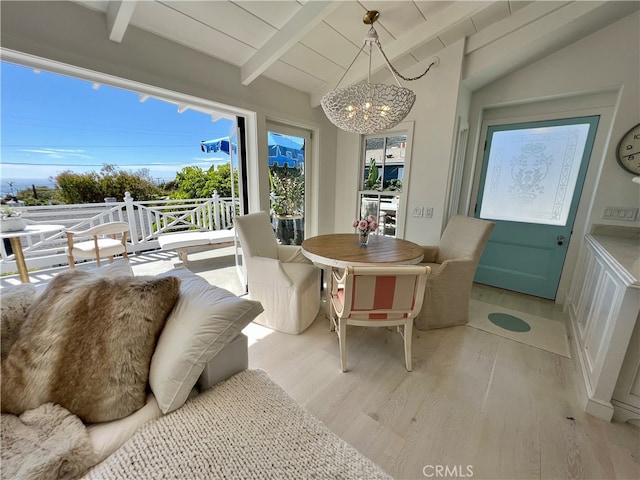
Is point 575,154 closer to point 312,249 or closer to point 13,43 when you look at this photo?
point 312,249

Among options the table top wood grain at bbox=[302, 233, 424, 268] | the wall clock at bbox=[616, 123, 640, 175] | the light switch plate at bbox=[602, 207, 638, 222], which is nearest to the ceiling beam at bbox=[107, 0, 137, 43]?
the table top wood grain at bbox=[302, 233, 424, 268]

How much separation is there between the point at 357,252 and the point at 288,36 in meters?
1.77

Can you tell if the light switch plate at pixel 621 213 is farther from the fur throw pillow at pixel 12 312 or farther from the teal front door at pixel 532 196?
the fur throw pillow at pixel 12 312

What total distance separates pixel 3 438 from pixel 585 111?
14.5 feet

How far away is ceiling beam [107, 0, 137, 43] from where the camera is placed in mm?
1394

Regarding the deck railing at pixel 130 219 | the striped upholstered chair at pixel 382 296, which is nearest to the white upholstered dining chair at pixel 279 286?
the striped upholstered chair at pixel 382 296

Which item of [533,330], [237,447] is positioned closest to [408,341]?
[237,447]

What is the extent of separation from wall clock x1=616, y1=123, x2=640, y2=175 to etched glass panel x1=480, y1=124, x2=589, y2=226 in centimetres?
40

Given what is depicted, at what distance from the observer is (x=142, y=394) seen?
2.92ft

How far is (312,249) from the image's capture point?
6.99 ft

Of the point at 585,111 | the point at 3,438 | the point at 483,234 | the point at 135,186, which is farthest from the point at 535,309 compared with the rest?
the point at 135,186

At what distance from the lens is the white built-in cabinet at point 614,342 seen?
4.16ft

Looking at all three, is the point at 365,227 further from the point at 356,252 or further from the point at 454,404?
the point at 454,404

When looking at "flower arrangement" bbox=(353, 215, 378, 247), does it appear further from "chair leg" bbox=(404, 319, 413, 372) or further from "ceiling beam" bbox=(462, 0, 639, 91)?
"ceiling beam" bbox=(462, 0, 639, 91)
